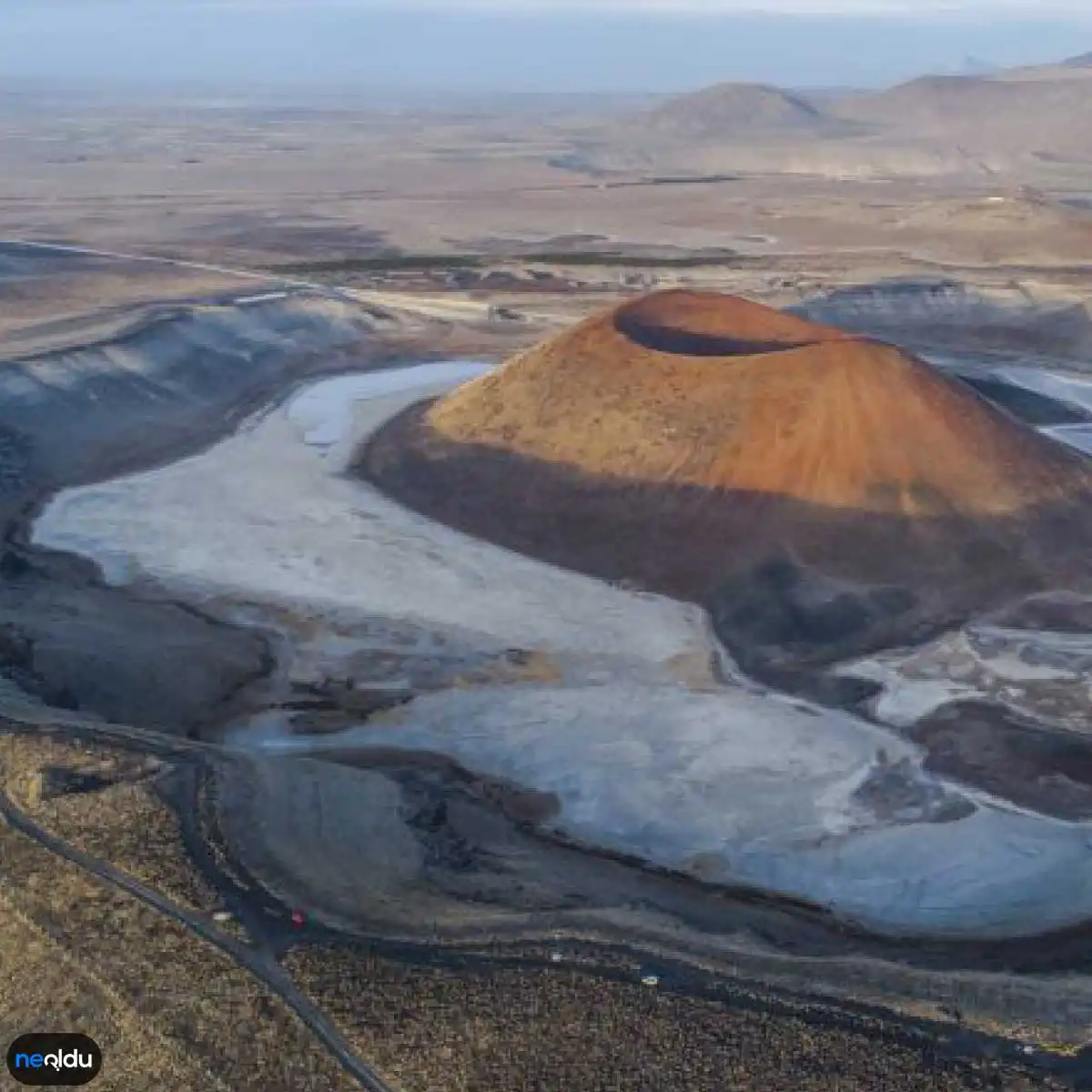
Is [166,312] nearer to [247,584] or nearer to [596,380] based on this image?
[596,380]

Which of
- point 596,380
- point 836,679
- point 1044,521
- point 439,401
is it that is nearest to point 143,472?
point 439,401

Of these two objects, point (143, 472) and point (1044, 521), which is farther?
point (143, 472)

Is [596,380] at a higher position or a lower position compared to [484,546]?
higher

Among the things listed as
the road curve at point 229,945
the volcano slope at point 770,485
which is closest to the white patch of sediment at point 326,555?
the volcano slope at point 770,485

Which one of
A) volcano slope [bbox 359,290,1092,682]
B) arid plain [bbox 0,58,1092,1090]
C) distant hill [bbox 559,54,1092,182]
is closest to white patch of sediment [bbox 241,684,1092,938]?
arid plain [bbox 0,58,1092,1090]

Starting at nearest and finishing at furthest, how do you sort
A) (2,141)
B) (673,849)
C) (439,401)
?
(673,849) → (439,401) → (2,141)

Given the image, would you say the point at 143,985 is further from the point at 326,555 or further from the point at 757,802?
the point at 326,555

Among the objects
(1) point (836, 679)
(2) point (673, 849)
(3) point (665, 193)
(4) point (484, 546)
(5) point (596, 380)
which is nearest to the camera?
(2) point (673, 849)

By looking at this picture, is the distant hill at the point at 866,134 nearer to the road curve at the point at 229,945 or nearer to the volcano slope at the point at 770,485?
the volcano slope at the point at 770,485
